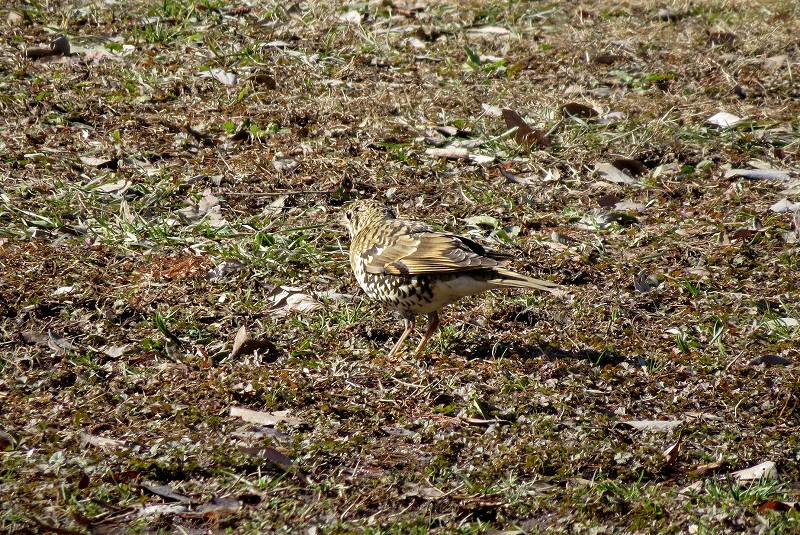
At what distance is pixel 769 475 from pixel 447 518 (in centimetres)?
148

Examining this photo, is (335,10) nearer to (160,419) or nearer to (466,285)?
(466,285)

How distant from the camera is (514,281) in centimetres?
556

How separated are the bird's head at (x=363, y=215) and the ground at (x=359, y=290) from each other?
0.31 metres

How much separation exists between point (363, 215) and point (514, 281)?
4.68ft

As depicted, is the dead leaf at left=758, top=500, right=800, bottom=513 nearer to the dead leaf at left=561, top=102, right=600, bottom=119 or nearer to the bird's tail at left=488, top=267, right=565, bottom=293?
the bird's tail at left=488, top=267, right=565, bottom=293

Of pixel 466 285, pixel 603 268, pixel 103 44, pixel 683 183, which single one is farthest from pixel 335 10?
pixel 466 285

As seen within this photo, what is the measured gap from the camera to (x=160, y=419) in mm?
4988

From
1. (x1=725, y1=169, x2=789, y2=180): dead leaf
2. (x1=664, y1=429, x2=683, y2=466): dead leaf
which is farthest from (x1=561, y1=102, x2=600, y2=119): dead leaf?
(x1=664, y1=429, x2=683, y2=466): dead leaf

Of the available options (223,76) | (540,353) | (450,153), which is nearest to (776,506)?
(540,353)

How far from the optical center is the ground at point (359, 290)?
4535 mm

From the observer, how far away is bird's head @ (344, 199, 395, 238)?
654cm

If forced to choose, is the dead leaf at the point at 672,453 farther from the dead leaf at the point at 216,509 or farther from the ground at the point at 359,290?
the dead leaf at the point at 216,509

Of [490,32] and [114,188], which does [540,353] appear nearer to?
[114,188]

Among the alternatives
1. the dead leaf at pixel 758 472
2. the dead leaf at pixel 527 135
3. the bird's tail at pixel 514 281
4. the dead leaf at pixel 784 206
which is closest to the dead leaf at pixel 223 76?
the dead leaf at pixel 527 135
